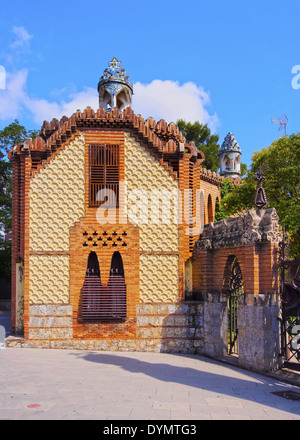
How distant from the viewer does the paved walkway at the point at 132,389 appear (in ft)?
21.1

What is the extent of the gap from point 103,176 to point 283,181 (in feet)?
26.3

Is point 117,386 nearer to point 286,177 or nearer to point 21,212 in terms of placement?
point 21,212

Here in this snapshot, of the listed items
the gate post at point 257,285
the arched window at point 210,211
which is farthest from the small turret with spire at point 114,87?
the gate post at point 257,285

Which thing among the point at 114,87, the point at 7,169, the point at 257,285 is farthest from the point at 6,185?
the point at 257,285

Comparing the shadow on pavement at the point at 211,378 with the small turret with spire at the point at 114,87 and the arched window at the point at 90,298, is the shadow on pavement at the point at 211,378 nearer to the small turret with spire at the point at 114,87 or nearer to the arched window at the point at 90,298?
the arched window at the point at 90,298

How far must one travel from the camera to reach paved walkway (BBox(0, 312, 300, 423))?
6426mm

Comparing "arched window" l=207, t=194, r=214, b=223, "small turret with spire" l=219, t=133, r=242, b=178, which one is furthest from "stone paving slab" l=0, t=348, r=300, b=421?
"small turret with spire" l=219, t=133, r=242, b=178

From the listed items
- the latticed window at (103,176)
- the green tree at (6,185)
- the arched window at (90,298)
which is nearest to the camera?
the arched window at (90,298)

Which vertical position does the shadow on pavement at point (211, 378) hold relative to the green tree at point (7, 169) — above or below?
below

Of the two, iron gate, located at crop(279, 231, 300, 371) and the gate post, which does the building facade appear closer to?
the gate post

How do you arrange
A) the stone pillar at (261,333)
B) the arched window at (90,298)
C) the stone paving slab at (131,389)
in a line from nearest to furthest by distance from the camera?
the stone paving slab at (131,389) < the stone pillar at (261,333) < the arched window at (90,298)

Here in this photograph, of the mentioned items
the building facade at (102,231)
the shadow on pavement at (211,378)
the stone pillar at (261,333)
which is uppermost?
the building facade at (102,231)

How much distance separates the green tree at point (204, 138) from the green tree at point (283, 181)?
1663 cm

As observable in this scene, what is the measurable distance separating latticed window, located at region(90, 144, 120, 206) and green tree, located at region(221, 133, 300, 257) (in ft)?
22.9
